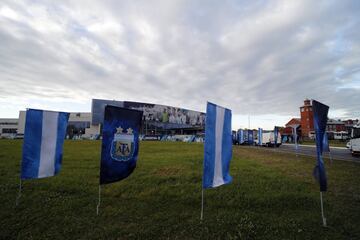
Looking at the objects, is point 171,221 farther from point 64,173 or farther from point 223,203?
point 64,173

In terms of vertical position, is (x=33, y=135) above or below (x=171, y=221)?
above

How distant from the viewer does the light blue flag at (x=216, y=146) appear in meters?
4.75

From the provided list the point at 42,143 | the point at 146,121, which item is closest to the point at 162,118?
the point at 146,121

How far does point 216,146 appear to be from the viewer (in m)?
4.94

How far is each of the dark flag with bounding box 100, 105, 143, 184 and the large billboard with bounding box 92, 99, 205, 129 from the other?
70351 mm

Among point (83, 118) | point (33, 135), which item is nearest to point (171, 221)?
point (33, 135)

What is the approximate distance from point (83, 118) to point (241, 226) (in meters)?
92.3

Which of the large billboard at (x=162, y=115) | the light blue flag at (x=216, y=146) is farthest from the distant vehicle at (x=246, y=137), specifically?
the large billboard at (x=162, y=115)

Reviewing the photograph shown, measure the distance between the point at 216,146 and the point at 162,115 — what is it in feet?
269

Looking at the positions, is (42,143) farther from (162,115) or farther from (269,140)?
(162,115)

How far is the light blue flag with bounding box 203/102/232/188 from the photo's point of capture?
475 cm

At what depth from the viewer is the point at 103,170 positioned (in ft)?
15.8

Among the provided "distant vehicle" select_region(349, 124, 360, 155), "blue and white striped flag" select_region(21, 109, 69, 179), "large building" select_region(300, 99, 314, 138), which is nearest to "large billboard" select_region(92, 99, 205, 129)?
"large building" select_region(300, 99, 314, 138)

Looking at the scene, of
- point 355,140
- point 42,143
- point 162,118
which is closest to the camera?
point 42,143
